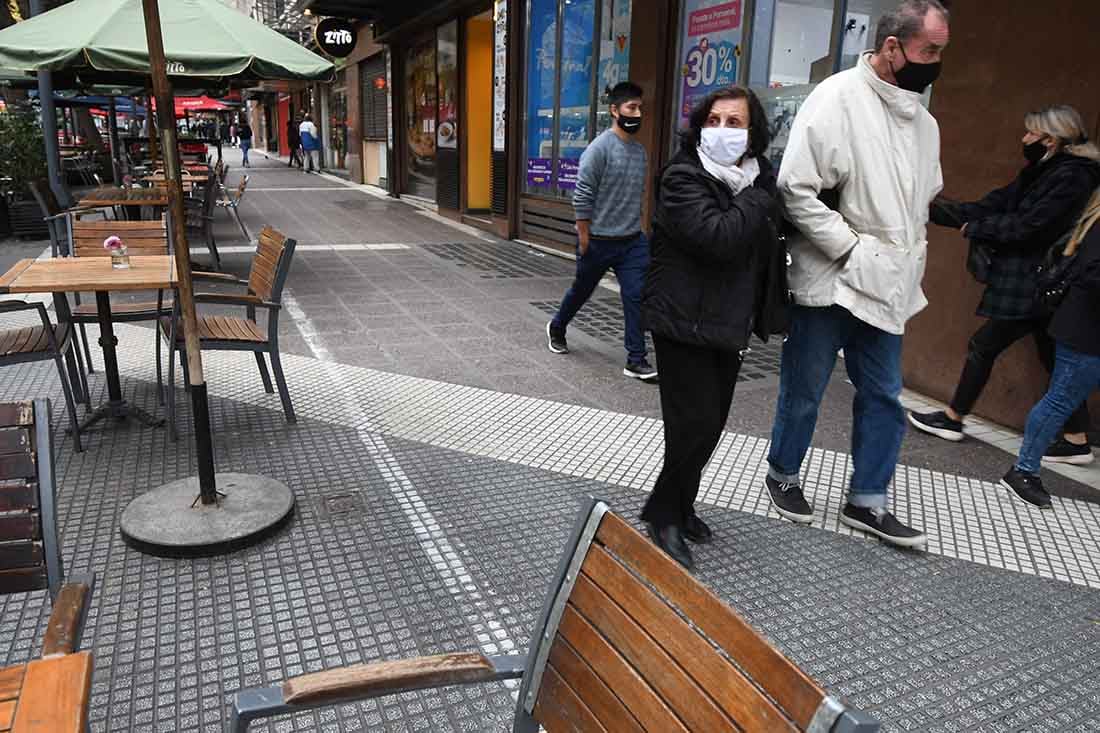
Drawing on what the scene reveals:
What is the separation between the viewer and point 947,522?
3738 millimetres

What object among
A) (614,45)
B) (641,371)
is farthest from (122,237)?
(614,45)

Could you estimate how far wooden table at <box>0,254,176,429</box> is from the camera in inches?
154

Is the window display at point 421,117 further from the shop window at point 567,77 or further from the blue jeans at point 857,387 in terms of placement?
the blue jeans at point 857,387

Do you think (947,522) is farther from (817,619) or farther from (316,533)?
(316,533)

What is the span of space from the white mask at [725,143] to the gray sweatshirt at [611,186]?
269 cm

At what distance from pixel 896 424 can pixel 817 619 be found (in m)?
0.96

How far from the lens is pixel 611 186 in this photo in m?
5.53

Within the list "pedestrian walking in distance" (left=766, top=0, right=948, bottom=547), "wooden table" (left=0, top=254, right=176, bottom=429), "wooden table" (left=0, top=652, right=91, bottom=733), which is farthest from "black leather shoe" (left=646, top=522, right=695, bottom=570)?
"wooden table" (left=0, top=254, right=176, bottom=429)

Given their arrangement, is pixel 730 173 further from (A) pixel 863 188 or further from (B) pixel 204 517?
(B) pixel 204 517

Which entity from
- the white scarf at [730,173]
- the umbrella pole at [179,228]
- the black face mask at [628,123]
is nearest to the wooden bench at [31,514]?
the umbrella pole at [179,228]

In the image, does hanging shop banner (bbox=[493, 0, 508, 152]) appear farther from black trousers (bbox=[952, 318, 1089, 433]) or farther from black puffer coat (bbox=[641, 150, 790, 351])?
black puffer coat (bbox=[641, 150, 790, 351])

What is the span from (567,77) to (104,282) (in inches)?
312

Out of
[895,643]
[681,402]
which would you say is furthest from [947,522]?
[681,402]

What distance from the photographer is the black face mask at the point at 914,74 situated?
298 cm
